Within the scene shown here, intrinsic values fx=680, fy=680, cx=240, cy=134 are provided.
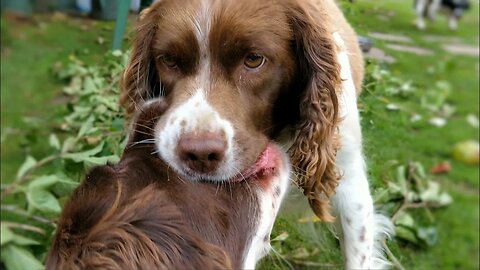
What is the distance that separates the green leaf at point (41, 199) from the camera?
11.3 feet

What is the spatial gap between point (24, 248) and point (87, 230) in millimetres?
2035

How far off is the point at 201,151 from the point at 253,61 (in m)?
→ 0.44

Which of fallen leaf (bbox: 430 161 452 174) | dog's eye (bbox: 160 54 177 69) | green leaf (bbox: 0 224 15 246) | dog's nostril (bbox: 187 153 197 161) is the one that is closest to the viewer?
dog's nostril (bbox: 187 153 197 161)

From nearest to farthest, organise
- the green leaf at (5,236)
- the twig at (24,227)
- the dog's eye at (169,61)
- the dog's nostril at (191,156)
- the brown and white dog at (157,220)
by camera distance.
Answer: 1. the brown and white dog at (157,220)
2. the dog's nostril at (191,156)
3. the dog's eye at (169,61)
4. the green leaf at (5,236)
5. the twig at (24,227)

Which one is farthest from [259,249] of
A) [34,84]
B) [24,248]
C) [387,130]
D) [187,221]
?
[34,84]

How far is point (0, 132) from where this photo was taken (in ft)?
16.9

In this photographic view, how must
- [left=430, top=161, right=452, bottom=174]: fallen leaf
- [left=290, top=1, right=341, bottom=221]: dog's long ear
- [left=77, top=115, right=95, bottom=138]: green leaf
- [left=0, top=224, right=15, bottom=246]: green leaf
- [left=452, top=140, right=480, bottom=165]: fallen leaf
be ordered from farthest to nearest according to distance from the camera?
[left=452, top=140, right=480, bottom=165]: fallen leaf
[left=430, top=161, right=452, bottom=174]: fallen leaf
[left=77, top=115, right=95, bottom=138]: green leaf
[left=0, top=224, right=15, bottom=246]: green leaf
[left=290, top=1, right=341, bottom=221]: dog's long ear

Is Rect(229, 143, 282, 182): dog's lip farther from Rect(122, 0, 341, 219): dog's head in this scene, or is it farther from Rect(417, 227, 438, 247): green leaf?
Rect(417, 227, 438, 247): green leaf

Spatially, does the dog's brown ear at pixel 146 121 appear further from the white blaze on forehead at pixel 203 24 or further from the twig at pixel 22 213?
the twig at pixel 22 213

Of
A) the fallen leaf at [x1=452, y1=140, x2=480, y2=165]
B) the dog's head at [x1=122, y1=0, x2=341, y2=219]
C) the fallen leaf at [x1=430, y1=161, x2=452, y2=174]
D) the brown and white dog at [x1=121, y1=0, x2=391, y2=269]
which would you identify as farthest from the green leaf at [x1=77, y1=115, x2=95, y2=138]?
the fallen leaf at [x1=452, y1=140, x2=480, y2=165]

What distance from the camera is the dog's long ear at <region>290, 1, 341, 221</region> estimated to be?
239 centimetres

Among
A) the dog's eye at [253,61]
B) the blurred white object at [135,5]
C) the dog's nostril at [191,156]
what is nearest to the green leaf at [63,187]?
the blurred white object at [135,5]

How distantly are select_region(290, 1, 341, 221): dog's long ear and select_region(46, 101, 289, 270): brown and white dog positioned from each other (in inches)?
19.3

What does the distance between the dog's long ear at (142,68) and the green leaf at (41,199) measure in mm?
984
